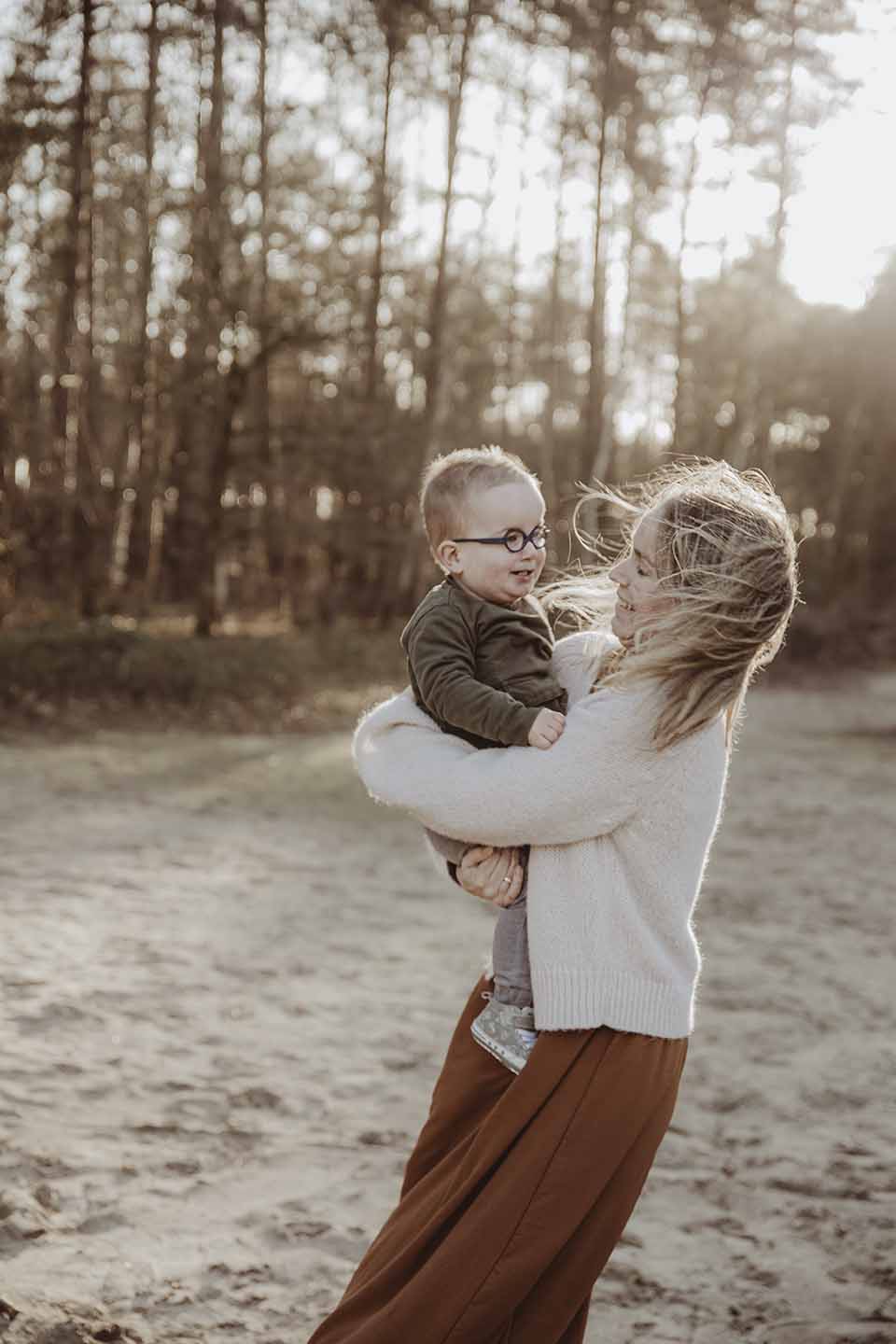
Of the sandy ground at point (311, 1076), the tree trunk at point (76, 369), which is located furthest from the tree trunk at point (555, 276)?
the sandy ground at point (311, 1076)

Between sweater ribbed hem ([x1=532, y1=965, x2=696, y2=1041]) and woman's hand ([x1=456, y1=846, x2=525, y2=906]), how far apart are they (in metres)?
0.14

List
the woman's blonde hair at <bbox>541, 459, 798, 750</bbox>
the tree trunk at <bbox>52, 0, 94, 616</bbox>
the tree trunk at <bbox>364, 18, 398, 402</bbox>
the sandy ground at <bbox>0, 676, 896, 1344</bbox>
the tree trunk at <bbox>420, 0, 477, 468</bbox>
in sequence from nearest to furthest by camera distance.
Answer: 1. the woman's blonde hair at <bbox>541, 459, 798, 750</bbox>
2. the sandy ground at <bbox>0, 676, 896, 1344</bbox>
3. the tree trunk at <bbox>52, 0, 94, 616</bbox>
4. the tree trunk at <bbox>364, 18, 398, 402</bbox>
5. the tree trunk at <bbox>420, 0, 477, 468</bbox>

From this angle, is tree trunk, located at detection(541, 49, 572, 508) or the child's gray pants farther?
tree trunk, located at detection(541, 49, 572, 508)

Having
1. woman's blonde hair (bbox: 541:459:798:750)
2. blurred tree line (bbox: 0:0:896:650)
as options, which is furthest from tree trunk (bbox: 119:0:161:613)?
woman's blonde hair (bbox: 541:459:798:750)

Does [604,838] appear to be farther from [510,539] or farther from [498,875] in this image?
[510,539]

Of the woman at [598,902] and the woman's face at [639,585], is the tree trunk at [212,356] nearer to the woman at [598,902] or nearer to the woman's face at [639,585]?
the woman's face at [639,585]

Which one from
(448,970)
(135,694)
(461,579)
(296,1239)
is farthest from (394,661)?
(461,579)

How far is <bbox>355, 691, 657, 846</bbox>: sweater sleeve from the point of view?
7.35 feet

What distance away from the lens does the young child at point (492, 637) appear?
239 centimetres

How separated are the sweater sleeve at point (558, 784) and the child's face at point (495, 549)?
1.04 ft

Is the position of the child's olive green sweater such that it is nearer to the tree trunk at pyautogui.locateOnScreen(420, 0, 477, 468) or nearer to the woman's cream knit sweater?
the woman's cream knit sweater

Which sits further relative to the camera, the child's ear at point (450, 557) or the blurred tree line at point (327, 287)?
the blurred tree line at point (327, 287)

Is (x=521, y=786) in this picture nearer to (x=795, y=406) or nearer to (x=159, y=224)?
(x=159, y=224)

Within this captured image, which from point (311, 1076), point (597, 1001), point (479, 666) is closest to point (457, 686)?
point (479, 666)
